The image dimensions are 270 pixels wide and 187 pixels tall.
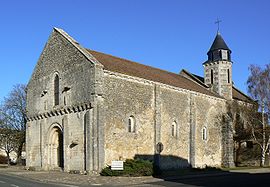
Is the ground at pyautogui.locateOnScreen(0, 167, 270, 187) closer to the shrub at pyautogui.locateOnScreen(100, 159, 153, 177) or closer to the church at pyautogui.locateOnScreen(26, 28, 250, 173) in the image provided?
the shrub at pyautogui.locateOnScreen(100, 159, 153, 177)

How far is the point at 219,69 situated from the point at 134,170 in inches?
913

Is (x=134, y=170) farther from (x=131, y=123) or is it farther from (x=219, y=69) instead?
(x=219, y=69)

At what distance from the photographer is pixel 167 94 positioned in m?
34.3

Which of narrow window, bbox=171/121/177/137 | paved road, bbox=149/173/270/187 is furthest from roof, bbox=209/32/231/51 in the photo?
paved road, bbox=149/173/270/187

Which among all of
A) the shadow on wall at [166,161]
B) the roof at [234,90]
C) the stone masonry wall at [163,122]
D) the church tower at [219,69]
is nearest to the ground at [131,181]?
the stone masonry wall at [163,122]

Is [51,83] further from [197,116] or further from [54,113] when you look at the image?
[197,116]

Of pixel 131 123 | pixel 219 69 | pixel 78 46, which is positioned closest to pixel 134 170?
pixel 131 123

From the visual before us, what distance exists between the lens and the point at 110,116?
28.5m

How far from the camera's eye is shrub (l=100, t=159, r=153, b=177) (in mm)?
25875

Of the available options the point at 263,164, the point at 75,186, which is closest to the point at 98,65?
the point at 75,186

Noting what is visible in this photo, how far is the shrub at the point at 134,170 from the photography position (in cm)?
2588

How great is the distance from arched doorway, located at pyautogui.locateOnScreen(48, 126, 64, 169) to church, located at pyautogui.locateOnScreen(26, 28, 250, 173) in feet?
0.29

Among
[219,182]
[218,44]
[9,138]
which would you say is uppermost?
[218,44]

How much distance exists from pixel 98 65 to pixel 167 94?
885cm
